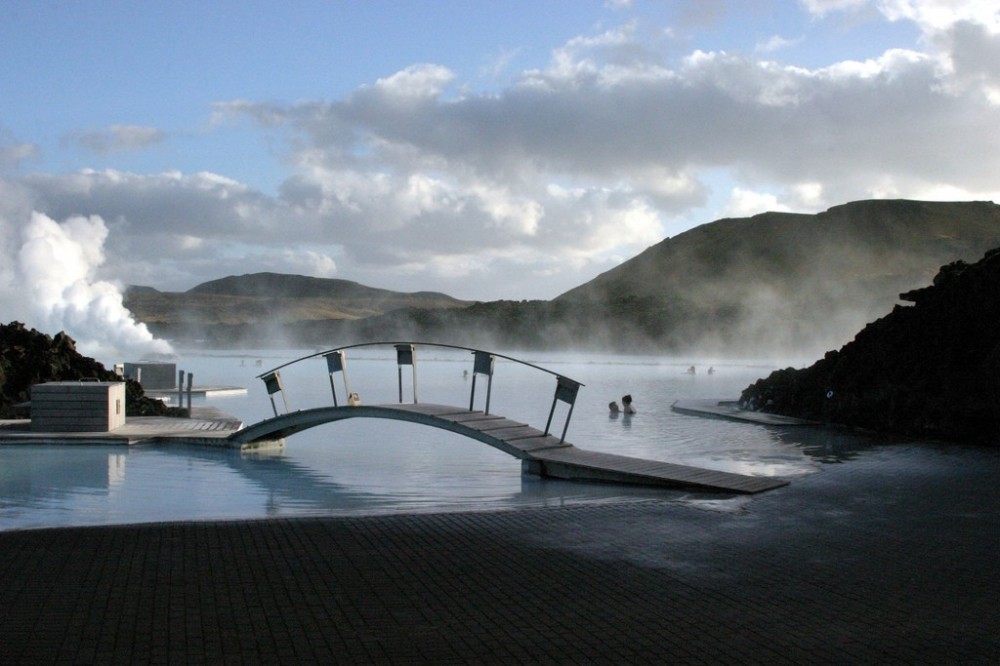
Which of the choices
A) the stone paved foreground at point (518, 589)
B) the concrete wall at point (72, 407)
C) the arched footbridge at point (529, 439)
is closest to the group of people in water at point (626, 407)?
the arched footbridge at point (529, 439)

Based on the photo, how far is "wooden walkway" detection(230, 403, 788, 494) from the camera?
34.1 feet

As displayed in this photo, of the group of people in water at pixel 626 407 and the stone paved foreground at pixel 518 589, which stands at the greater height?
the group of people in water at pixel 626 407

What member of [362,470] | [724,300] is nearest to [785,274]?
[724,300]

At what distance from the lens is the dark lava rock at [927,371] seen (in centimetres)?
1581

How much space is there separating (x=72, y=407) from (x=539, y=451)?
7.62 meters

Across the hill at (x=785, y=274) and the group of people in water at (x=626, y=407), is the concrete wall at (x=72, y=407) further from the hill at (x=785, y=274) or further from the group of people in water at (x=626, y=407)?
the hill at (x=785, y=274)

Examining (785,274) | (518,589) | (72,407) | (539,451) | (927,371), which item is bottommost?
(518,589)

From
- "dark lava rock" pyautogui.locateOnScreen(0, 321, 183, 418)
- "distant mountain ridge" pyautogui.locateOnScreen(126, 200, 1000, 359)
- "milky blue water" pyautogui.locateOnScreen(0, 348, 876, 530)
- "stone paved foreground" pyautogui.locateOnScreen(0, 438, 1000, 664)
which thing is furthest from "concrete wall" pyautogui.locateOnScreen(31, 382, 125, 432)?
"distant mountain ridge" pyautogui.locateOnScreen(126, 200, 1000, 359)

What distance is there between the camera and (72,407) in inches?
606

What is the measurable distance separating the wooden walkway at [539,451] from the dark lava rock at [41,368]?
16.6 ft

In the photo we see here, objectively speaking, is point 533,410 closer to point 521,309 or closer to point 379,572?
point 379,572

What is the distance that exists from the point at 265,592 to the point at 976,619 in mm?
3725

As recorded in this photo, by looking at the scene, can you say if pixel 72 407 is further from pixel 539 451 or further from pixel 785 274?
pixel 785 274

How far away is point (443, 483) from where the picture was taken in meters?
11.8
